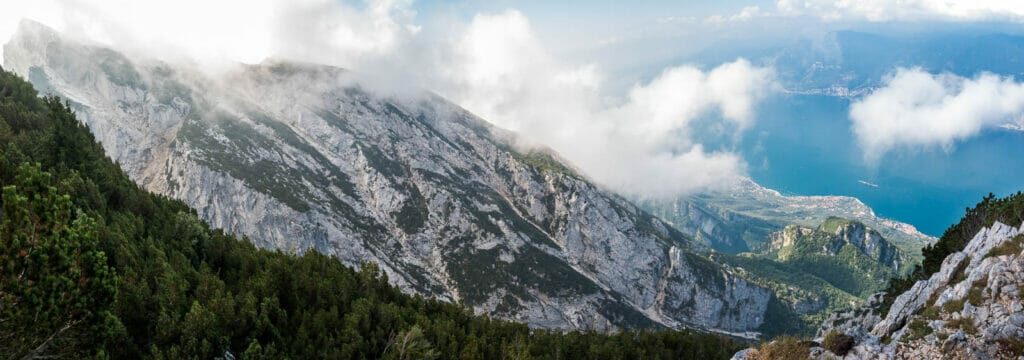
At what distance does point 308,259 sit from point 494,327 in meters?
27.8

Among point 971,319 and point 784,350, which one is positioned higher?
point 971,319

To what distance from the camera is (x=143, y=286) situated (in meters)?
33.6

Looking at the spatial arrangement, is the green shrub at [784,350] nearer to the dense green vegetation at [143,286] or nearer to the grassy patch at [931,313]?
the grassy patch at [931,313]

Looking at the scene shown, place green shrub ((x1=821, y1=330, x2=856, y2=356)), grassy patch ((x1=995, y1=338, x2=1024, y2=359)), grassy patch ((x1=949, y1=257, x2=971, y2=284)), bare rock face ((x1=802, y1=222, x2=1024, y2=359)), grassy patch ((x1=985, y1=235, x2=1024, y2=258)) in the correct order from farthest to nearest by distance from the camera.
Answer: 1. grassy patch ((x1=949, y1=257, x2=971, y2=284))
2. grassy patch ((x1=985, y1=235, x2=1024, y2=258))
3. green shrub ((x1=821, y1=330, x2=856, y2=356))
4. bare rock face ((x1=802, y1=222, x2=1024, y2=359))
5. grassy patch ((x1=995, y1=338, x2=1024, y2=359))

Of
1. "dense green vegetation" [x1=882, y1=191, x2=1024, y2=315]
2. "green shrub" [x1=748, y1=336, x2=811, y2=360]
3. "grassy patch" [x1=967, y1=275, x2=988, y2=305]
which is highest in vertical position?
"dense green vegetation" [x1=882, y1=191, x2=1024, y2=315]

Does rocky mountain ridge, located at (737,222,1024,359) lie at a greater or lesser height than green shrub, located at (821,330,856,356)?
greater

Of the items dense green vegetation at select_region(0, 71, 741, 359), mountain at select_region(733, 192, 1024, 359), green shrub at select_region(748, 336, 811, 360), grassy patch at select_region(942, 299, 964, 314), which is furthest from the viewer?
grassy patch at select_region(942, 299, 964, 314)

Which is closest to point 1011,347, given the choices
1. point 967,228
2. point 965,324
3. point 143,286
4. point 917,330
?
point 965,324

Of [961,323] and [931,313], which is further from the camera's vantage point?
[931,313]

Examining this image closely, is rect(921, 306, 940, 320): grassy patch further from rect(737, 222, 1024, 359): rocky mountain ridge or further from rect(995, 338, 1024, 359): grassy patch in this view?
rect(995, 338, 1024, 359): grassy patch

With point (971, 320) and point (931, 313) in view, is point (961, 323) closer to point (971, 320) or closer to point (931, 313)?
point (971, 320)

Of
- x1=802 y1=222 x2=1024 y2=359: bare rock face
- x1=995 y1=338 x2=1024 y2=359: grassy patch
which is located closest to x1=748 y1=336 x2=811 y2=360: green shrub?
x1=802 y1=222 x2=1024 y2=359: bare rock face

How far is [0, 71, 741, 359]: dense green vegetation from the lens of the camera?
19172mm

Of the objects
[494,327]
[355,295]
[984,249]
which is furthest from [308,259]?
[984,249]
